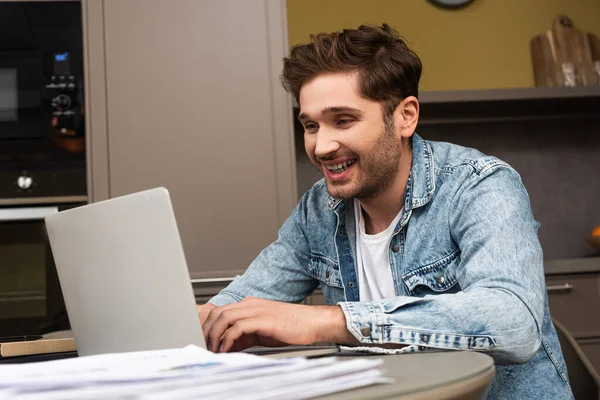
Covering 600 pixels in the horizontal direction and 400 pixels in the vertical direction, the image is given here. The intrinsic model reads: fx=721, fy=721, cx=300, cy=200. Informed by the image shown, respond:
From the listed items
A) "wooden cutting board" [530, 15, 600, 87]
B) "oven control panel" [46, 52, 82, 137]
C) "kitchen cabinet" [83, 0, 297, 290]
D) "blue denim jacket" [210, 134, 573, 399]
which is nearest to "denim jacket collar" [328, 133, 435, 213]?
"blue denim jacket" [210, 134, 573, 399]

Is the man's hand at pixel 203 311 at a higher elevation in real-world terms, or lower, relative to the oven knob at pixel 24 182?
lower

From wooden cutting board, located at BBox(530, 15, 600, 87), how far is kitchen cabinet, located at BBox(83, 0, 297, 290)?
124 centimetres

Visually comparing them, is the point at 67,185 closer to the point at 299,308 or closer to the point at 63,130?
the point at 63,130

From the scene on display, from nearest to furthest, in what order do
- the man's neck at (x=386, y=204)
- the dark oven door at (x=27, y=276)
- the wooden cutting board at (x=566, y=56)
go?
the man's neck at (x=386, y=204) → the dark oven door at (x=27, y=276) → the wooden cutting board at (x=566, y=56)

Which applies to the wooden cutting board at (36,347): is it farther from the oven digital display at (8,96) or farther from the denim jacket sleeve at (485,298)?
the oven digital display at (8,96)

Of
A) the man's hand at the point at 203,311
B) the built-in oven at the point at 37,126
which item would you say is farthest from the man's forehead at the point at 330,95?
the built-in oven at the point at 37,126

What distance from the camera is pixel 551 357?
119 centimetres

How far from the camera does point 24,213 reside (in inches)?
97.0

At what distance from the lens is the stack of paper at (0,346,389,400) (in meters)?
0.46

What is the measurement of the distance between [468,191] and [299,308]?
464 mm

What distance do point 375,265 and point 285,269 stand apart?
0.66 feet

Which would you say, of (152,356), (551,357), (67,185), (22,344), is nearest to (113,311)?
(22,344)

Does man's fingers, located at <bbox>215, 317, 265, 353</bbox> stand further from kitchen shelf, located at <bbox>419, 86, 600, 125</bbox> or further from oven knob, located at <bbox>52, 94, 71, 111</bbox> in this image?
kitchen shelf, located at <bbox>419, 86, 600, 125</bbox>

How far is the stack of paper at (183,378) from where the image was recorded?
46 centimetres
